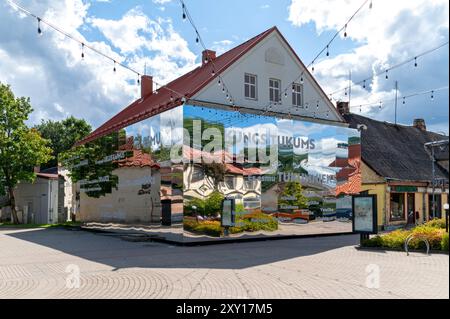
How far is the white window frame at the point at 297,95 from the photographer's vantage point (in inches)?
870

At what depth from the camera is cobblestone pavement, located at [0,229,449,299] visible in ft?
27.7

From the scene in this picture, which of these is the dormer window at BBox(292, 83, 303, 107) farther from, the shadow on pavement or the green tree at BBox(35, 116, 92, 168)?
the green tree at BBox(35, 116, 92, 168)

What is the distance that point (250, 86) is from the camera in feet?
68.1

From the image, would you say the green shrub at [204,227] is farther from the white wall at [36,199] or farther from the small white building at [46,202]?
the white wall at [36,199]

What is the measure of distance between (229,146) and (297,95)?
5.54 metres

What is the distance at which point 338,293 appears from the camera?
817cm

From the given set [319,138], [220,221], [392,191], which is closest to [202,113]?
[220,221]

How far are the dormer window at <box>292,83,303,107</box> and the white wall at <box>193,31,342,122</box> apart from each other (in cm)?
24

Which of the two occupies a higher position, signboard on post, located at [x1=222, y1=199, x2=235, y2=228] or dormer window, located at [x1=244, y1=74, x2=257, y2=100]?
dormer window, located at [x1=244, y1=74, x2=257, y2=100]

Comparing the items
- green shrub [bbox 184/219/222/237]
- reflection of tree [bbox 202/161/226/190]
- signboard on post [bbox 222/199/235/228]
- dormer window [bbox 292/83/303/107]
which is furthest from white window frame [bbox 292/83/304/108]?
green shrub [bbox 184/219/222/237]

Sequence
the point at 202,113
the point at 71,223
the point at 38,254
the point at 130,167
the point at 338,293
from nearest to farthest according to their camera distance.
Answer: the point at 338,293, the point at 38,254, the point at 202,113, the point at 130,167, the point at 71,223

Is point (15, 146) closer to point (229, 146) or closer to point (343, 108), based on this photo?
point (229, 146)
